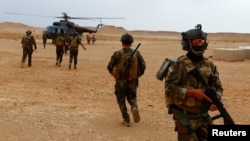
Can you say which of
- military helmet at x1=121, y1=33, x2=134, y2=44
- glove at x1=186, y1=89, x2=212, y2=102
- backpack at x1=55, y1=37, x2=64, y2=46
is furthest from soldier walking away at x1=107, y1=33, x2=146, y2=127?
backpack at x1=55, y1=37, x2=64, y2=46

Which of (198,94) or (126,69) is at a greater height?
(198,94)

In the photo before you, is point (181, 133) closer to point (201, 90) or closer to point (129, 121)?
point (201, 90)

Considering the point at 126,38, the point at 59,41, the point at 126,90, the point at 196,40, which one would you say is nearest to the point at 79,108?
the point at 126,90

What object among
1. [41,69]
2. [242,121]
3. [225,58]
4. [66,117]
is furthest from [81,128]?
[225,58]

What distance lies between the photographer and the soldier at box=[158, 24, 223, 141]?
4.02 meters

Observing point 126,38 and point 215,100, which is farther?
point 126,38

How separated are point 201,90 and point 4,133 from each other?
12.9 ft

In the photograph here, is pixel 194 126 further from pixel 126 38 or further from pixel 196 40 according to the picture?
pixel 126 38

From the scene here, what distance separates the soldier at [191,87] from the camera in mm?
4016

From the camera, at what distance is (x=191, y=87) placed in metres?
4.03

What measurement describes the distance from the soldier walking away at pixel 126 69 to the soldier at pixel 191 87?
8.73 feet

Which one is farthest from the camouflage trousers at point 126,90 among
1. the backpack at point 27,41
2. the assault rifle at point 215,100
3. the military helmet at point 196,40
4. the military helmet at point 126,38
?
the backpack at point 27,41

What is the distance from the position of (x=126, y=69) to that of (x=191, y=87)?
9.45 feet

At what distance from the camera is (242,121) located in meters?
7.90
